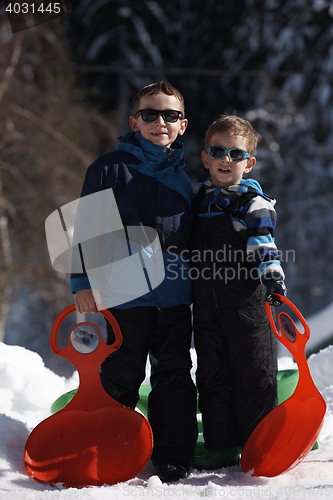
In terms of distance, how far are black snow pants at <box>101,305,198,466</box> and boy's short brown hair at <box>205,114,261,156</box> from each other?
618 millimetres

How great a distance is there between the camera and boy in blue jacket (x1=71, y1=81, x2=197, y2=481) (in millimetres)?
1419

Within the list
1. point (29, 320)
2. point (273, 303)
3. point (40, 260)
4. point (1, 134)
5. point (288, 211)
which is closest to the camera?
point (273, 303)

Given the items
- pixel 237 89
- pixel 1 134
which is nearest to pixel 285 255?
pixel 237 89

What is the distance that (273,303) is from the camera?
1352 mm

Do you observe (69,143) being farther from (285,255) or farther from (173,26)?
(285,255)

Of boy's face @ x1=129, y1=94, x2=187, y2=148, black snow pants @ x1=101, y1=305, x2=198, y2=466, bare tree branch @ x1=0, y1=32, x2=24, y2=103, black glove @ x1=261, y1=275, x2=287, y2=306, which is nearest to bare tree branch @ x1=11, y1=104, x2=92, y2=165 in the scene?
bare tree branch @ x1=0, y1=32, x2=24, y2=103

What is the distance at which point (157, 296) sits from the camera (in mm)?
1433

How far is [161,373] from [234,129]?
34.4 inches

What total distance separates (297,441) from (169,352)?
1.53 feet

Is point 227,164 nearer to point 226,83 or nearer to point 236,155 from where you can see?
point 236,155

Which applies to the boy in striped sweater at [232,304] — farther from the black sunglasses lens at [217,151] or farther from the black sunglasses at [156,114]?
the black sunglasses at [156,114]

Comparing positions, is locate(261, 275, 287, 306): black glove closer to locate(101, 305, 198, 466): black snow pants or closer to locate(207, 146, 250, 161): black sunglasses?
locate(101, 305, 198, 466): black snow pants

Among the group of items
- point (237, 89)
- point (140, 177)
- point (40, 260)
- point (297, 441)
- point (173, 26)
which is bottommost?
point (40, 260)

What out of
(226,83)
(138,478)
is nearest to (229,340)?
(138,478)
